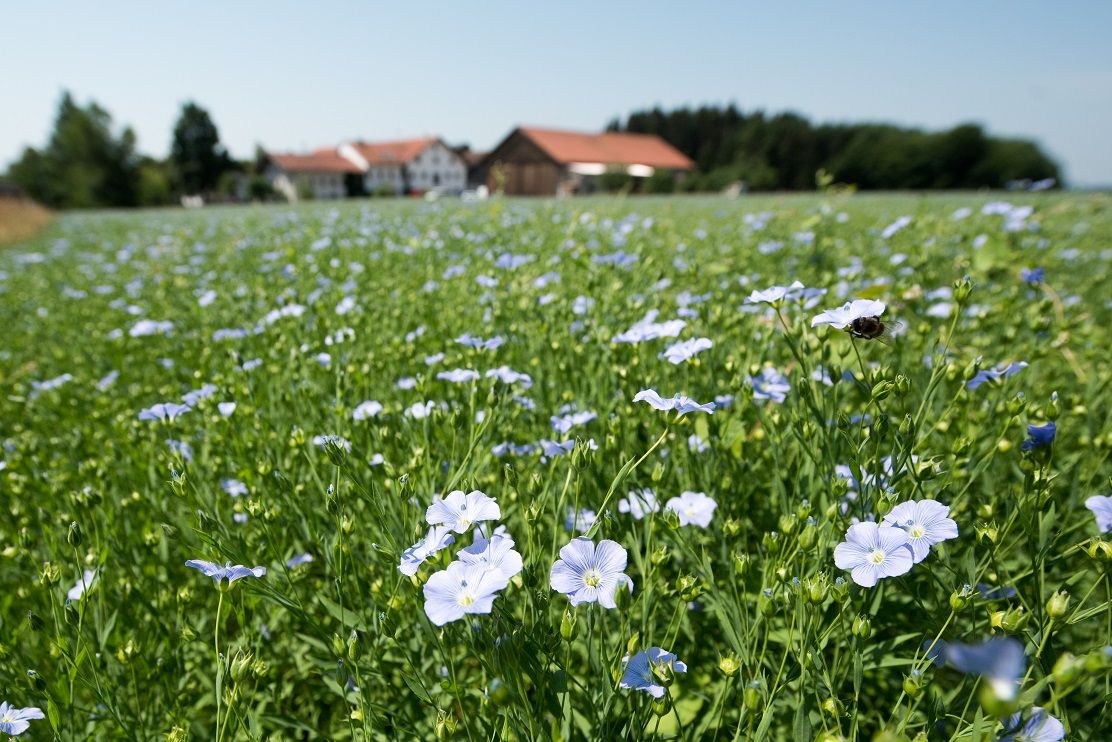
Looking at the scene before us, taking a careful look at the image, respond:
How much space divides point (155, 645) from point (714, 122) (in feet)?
210

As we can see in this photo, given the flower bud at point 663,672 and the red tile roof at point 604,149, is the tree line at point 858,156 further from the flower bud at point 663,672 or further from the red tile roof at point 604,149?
the flower bud at point 663,672

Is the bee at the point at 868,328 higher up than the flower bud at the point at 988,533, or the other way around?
the bee at the point at 868,328

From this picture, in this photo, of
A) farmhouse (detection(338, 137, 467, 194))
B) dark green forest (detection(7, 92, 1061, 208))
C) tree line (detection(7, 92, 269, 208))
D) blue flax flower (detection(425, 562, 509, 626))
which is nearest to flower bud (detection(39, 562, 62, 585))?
blue flax flower (detection(425, 562, 509, 626))

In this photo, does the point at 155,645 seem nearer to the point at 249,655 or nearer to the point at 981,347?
the point at 249,655

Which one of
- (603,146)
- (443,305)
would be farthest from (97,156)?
(443,305)

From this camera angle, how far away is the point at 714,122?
58.3 meters

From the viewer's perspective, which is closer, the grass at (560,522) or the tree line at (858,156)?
the grass at (560,522)

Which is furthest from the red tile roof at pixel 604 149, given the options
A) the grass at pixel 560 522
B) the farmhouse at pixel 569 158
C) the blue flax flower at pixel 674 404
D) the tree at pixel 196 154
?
the blue flax flower at pixel 674 404

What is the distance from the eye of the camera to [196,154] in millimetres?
48125

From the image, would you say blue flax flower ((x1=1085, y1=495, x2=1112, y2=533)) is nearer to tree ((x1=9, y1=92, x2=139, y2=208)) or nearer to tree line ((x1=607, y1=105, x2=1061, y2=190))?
tree line ((x1=607, y1=105, x2=1061, y2=190))

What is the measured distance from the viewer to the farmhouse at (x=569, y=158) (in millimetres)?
34844

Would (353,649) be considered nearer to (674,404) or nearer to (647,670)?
(647,670)

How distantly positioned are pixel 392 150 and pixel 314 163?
8858 mm

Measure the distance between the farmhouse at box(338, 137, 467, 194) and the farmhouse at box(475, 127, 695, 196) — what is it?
40.3 ft
